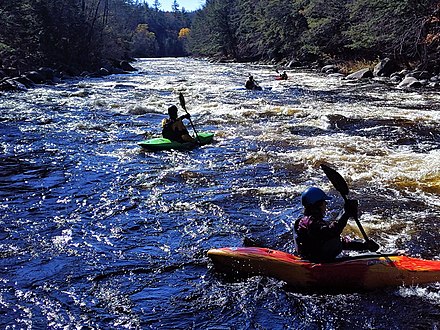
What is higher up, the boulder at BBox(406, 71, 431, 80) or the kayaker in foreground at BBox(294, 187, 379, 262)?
the boulder at BBox(406, 71, 431, 80)

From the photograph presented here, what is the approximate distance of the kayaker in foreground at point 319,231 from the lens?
429 cm

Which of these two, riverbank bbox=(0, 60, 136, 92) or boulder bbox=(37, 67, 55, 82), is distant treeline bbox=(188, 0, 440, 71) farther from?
boulder bbox=(37, 67, 55, 82)

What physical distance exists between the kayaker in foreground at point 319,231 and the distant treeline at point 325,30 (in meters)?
16.7

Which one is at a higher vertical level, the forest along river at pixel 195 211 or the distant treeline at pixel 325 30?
the distant treeline at pixel 325 30

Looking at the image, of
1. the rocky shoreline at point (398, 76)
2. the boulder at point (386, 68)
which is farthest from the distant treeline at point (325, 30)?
the rocky shoreline at point (398, 76)

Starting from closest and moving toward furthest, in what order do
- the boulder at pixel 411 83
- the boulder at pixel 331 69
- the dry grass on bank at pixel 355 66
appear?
the boulder at pixel 411 83 < the dry grass on bank at pixel 355 66 < the boulder at pixel 331 69

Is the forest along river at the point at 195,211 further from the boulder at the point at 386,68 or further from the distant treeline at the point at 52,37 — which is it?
the distant treeline at the point at 52,37

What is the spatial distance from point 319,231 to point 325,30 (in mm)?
30237

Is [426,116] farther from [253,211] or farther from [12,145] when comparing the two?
[12,145]

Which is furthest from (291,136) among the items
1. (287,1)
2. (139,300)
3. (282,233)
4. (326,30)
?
(287,1)

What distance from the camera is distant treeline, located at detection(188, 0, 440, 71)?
2089cm

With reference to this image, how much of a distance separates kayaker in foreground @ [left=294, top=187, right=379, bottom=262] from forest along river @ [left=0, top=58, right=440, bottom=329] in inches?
15.0

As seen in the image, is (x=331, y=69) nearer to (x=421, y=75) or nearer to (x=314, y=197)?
(x=421, y=75)

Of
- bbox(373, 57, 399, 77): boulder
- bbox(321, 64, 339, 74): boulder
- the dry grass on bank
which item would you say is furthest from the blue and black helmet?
bbox(321, 64, 339, 74): boulder
